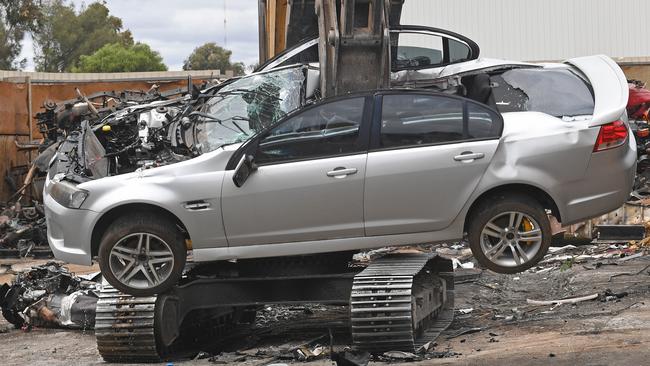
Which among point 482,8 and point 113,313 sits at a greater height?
point 482,8

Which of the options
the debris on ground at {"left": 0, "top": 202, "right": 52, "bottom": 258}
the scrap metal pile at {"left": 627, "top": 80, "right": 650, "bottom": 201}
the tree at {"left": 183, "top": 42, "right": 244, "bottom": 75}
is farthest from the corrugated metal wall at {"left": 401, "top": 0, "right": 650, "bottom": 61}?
the tree at {"left": 183, "top": 42, "right": 244, "bottom": 75}

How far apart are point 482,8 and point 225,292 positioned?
28.9 m

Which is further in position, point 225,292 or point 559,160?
point 225,292

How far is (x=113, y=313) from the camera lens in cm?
1027

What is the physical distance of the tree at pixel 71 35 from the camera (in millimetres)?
81188

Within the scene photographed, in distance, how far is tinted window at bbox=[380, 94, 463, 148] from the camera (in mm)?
9406

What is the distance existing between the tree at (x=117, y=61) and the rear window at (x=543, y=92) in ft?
210

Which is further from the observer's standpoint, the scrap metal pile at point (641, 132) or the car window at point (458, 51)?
the scrap metal pile at point (641, 132)

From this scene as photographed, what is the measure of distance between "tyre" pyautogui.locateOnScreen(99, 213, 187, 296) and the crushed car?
12 millimetres

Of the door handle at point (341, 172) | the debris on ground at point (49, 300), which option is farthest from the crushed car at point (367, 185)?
the debris on ground at point (49, 300)

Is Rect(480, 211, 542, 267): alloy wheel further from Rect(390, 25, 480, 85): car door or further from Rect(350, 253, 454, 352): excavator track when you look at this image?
Rect(390, 25, 480, 85): car door

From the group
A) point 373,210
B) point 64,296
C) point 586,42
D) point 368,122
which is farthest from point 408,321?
point 586,42

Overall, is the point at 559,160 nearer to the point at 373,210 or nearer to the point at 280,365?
the point at 373,210

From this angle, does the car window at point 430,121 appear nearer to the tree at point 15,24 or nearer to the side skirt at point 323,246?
the side skirt at point 323,246
